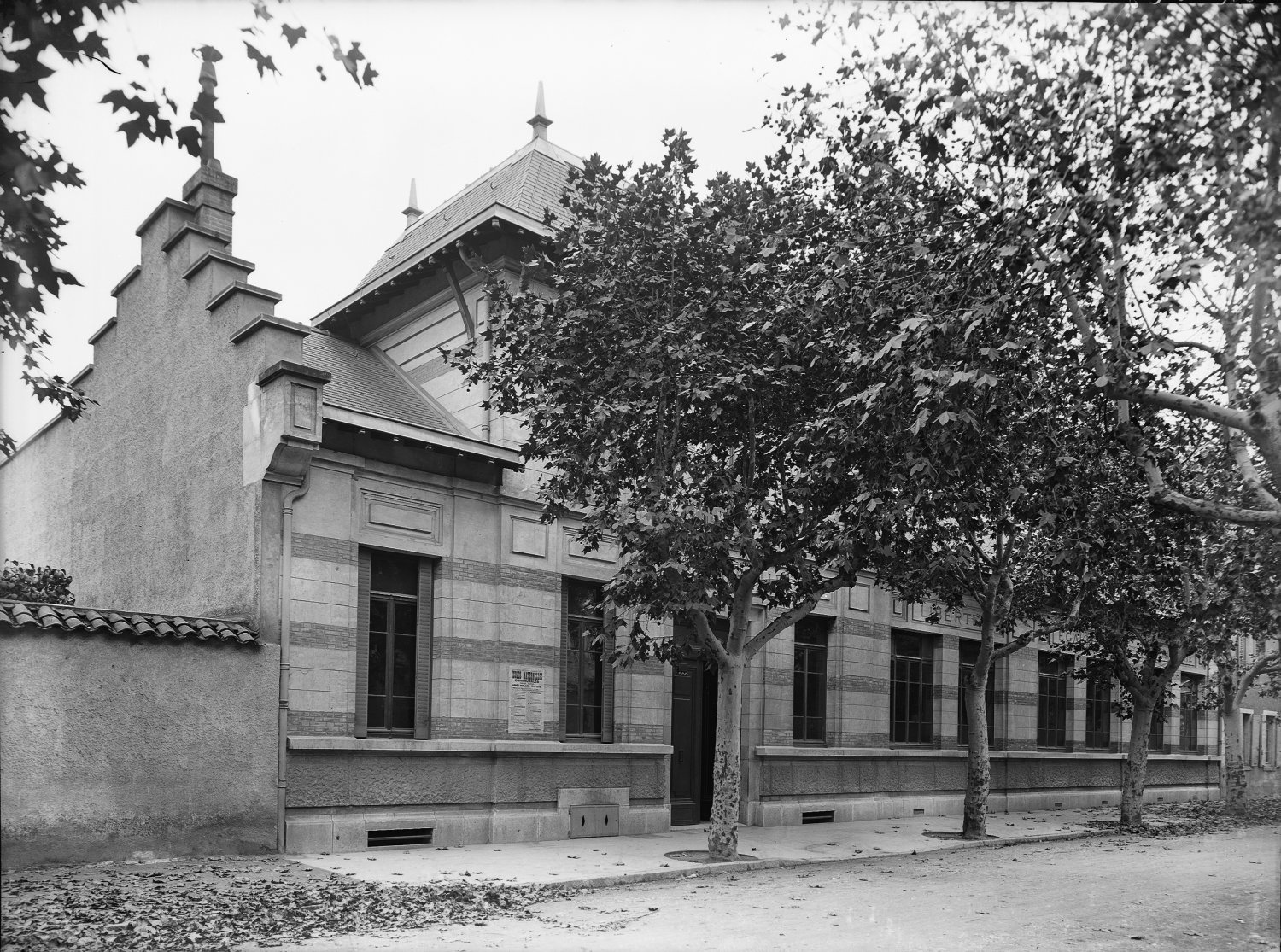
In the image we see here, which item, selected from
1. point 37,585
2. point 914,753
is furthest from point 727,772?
point 37,585

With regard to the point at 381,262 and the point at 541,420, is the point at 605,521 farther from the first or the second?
the point at 381,262

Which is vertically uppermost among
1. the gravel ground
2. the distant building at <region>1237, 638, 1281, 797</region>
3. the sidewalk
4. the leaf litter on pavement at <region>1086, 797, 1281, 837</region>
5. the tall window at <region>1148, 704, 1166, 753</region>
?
the gravel ground

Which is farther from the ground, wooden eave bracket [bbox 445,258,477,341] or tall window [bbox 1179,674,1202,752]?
wooden eave bracket [bbox 445,258,477,341]

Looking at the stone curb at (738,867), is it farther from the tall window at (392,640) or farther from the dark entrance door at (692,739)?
the tall window at (392,640)

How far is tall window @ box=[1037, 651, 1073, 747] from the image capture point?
28.7 m

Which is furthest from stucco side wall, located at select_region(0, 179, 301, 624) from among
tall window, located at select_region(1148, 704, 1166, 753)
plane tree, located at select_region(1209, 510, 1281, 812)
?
tall window, located at select_region(1148, 704, 1166, 753)

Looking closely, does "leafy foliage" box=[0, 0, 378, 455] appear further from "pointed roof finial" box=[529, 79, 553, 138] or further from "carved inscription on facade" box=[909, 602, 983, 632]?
"carved inscription on facade" box=[909, 602, 983, 632]

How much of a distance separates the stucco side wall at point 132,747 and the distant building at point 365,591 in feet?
0.12

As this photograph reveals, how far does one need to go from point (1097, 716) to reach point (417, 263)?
74.8 ft

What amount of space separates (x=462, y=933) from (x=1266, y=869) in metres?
12.0

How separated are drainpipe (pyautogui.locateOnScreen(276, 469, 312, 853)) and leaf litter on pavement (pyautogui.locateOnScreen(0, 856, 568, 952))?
0.98 m

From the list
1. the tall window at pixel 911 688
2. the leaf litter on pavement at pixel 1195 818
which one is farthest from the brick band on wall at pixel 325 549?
the leaf litter on pavement at pixel 1195 818

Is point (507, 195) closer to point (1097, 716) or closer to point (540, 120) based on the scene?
point (540, 120)

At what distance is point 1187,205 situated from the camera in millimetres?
9703
